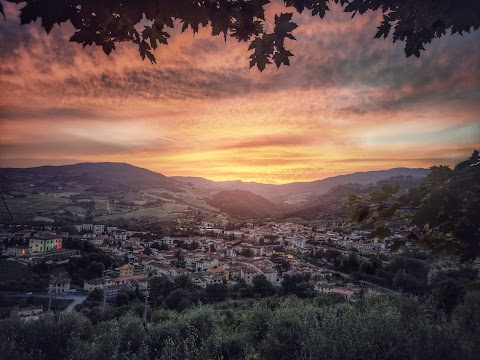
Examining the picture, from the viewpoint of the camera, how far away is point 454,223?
2.79 m

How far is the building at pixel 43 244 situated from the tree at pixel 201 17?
5494 centimetres

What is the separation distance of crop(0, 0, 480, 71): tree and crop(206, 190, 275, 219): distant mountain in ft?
387

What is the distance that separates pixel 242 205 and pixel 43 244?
88.4 m

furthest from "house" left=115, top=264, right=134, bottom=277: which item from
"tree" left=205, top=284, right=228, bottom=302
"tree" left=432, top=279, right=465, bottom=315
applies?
→ "tree" left=432, top=279, right=465, bottom=315

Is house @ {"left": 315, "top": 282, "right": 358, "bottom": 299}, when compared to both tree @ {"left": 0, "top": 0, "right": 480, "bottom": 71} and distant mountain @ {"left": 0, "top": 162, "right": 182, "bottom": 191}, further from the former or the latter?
distant mountain @ {"left": 0, "top": 162, "right": 182, "bottom": 191}

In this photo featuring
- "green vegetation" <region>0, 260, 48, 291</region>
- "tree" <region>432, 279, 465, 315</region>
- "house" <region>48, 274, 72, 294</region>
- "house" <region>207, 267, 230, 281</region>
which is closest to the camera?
"tree" <region>432, 279, 465, 315</region>

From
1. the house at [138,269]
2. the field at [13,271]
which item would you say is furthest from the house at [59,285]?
the house at [138,269]

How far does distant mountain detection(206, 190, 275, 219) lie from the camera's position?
409ft

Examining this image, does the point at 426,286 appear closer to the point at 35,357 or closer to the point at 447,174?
the point at 35,357

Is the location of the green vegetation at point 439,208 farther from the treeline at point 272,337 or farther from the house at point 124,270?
the house at point 124,270

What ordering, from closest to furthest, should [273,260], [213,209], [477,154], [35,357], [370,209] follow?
[477,154]
[370,209]
[35,357]
[273,260]
[213,209]

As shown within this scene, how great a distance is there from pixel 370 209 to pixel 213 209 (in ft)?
406

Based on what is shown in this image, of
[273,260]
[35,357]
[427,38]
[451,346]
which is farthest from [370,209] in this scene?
[273,260]

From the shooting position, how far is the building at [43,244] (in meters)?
48.5
